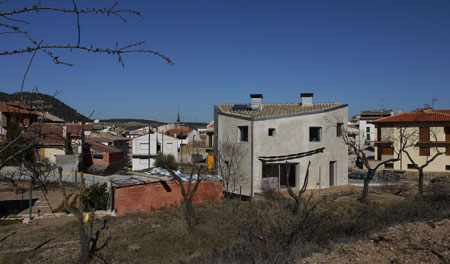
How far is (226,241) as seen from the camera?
11.2 meters

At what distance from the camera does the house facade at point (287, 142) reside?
21.5m

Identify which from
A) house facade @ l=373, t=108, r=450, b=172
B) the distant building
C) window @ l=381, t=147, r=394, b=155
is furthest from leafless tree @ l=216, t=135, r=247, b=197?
the distant building

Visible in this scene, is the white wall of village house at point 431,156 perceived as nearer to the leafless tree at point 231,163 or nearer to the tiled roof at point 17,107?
the leafless tree at point 231,163

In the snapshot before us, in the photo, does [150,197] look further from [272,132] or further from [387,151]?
[387,151]

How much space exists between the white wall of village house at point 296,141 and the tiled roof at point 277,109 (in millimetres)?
765

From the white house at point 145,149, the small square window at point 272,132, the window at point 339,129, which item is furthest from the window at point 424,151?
the white house at point 145,149

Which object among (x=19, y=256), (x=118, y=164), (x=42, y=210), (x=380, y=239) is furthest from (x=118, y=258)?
(x=118, y=164)

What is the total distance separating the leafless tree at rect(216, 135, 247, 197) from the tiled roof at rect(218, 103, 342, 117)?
2.39 m

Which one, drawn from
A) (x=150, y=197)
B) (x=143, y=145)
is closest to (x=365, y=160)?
(x=150, y=197)

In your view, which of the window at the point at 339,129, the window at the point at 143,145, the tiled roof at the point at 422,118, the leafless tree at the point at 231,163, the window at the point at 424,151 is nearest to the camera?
the leafless tree at the point at 231,163

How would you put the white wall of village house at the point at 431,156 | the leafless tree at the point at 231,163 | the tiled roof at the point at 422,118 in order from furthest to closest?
1. the tiled roof at the point at 422,118
2. the white wall of village house at the point at 431,156
3. the leafless tree at the point at 231,163

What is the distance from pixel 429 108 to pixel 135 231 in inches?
1558

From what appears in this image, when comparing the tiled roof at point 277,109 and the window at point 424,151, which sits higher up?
the tiled roof at point 277,109

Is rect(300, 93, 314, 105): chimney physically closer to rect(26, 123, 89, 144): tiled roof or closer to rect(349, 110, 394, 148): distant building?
rect(26, 123, 89, 144): tiled roof
